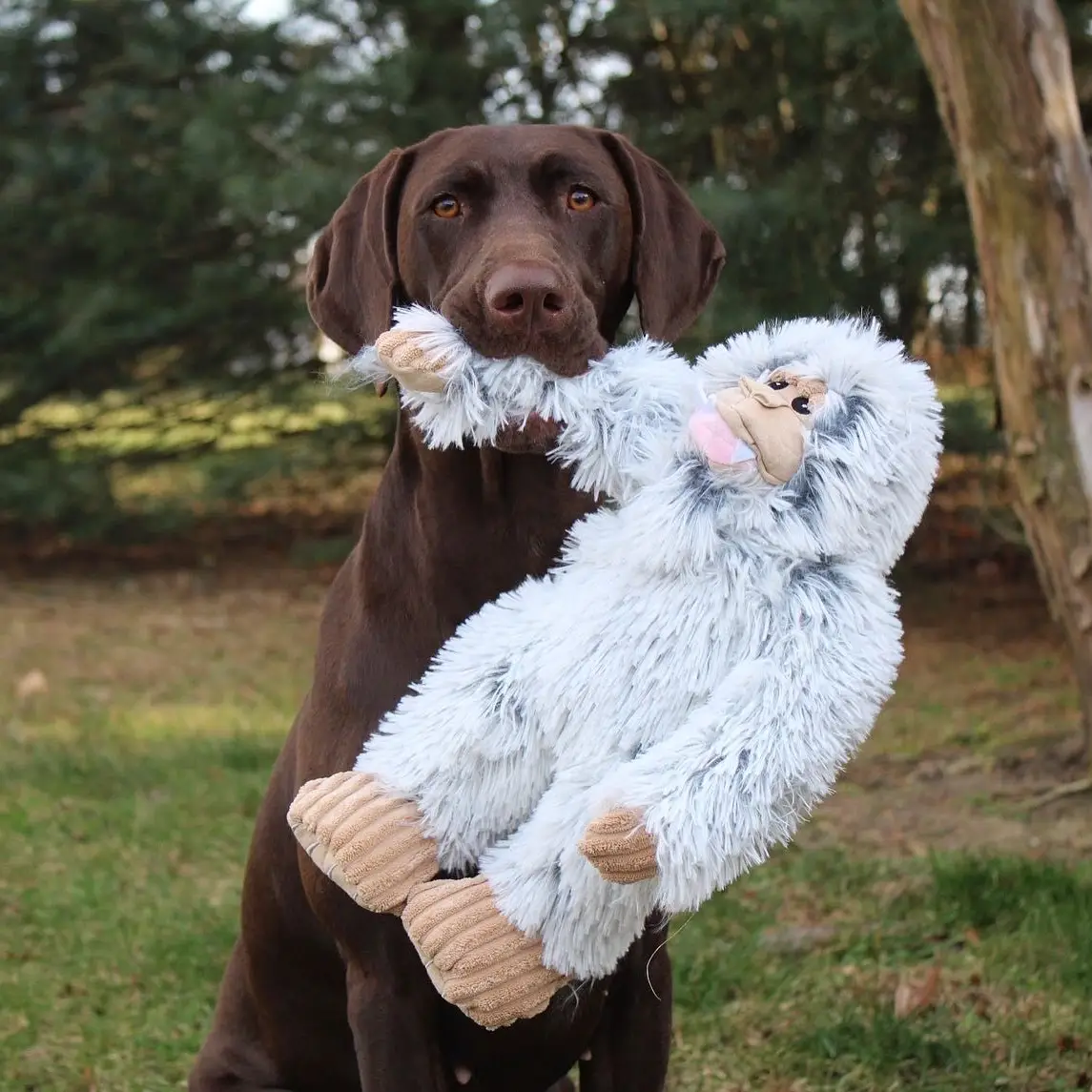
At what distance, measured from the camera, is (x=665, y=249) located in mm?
2414

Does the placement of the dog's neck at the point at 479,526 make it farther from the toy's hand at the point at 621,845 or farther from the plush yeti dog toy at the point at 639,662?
the toy's hand at the point at 621,845

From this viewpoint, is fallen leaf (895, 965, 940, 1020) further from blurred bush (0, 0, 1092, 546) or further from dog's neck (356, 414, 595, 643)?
blurred bush (0, 0, 1092, 546)

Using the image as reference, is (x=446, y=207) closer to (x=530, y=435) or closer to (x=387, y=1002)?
(x=530, y=435)

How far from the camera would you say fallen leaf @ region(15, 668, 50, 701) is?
647 centimetres

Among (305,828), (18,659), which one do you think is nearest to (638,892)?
(305,828)

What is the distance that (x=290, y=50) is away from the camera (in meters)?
A: 8.61

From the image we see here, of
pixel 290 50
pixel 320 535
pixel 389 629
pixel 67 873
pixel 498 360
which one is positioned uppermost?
pixel 290 50

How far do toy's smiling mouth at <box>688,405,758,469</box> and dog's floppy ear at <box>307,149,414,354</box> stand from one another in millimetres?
708

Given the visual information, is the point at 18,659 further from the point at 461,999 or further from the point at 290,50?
the point at 461,999

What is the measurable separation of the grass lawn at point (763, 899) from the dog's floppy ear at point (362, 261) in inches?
67.3

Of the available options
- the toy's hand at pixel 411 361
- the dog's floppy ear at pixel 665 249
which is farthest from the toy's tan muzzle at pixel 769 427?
the dog's floppy ear at pixel 665 249

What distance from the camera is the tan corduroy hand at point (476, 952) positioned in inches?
71.6

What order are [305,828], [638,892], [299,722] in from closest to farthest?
1. [638,892]
2. [305,828]
3. [299,722]

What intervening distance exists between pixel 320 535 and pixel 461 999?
8122 mm
